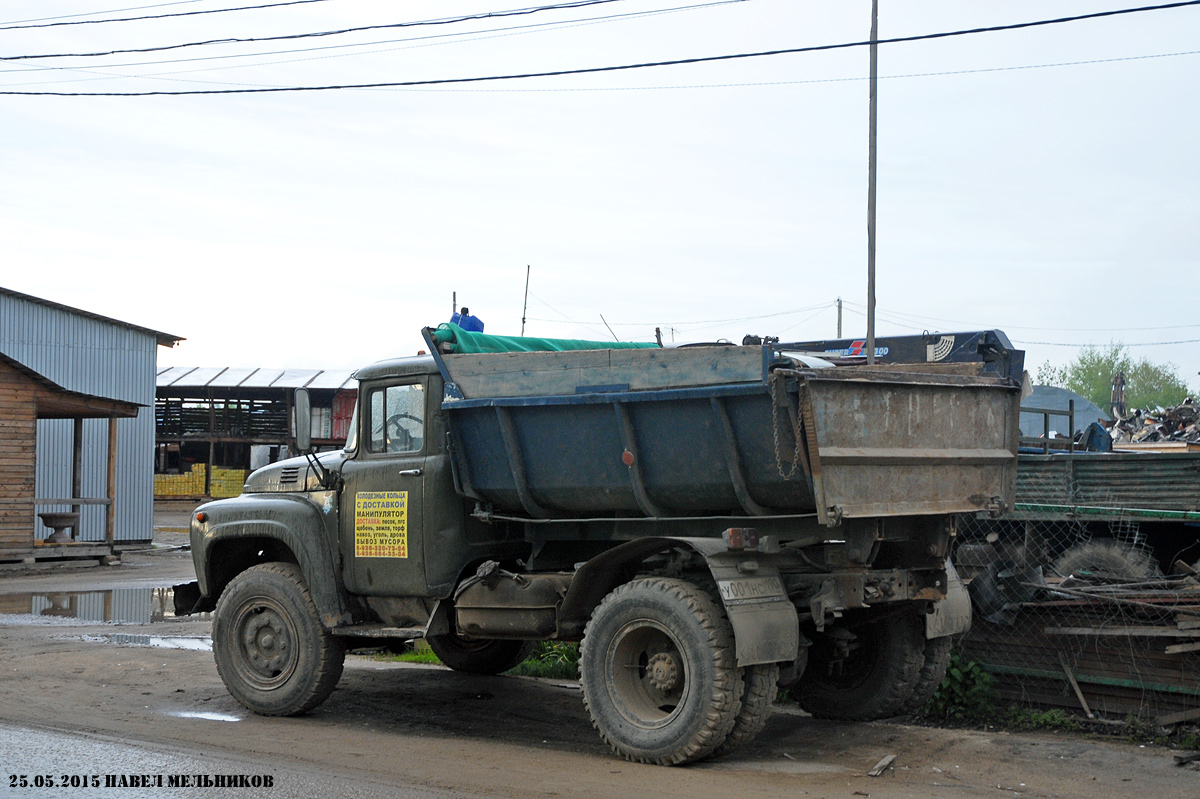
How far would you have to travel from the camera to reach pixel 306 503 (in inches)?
334

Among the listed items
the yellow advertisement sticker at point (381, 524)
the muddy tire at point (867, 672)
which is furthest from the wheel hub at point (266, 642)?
the muddy tire at point (867, 672)

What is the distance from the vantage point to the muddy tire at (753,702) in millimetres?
6625

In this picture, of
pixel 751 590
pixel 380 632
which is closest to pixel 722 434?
pixel 751 590

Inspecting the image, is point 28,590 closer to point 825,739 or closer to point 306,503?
point 306,503

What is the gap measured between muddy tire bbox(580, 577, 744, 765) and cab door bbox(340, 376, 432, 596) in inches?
62.0

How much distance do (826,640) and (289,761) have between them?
3.58m

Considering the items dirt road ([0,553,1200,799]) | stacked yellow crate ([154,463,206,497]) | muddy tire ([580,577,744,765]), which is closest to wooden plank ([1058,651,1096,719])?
dirt road ([0,553,1200,799])

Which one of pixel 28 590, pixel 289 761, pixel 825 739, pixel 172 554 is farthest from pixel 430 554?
pixel 172 554

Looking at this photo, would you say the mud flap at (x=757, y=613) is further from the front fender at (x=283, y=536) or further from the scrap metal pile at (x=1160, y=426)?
the scrap metal pile at (x=1160, y=426)

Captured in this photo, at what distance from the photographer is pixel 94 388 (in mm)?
29125

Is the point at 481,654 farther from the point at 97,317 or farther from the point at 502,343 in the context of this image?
the point at 97,317

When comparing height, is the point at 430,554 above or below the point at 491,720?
above

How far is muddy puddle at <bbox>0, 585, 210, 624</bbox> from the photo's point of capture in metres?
14.6

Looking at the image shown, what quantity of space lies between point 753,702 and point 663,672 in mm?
573
